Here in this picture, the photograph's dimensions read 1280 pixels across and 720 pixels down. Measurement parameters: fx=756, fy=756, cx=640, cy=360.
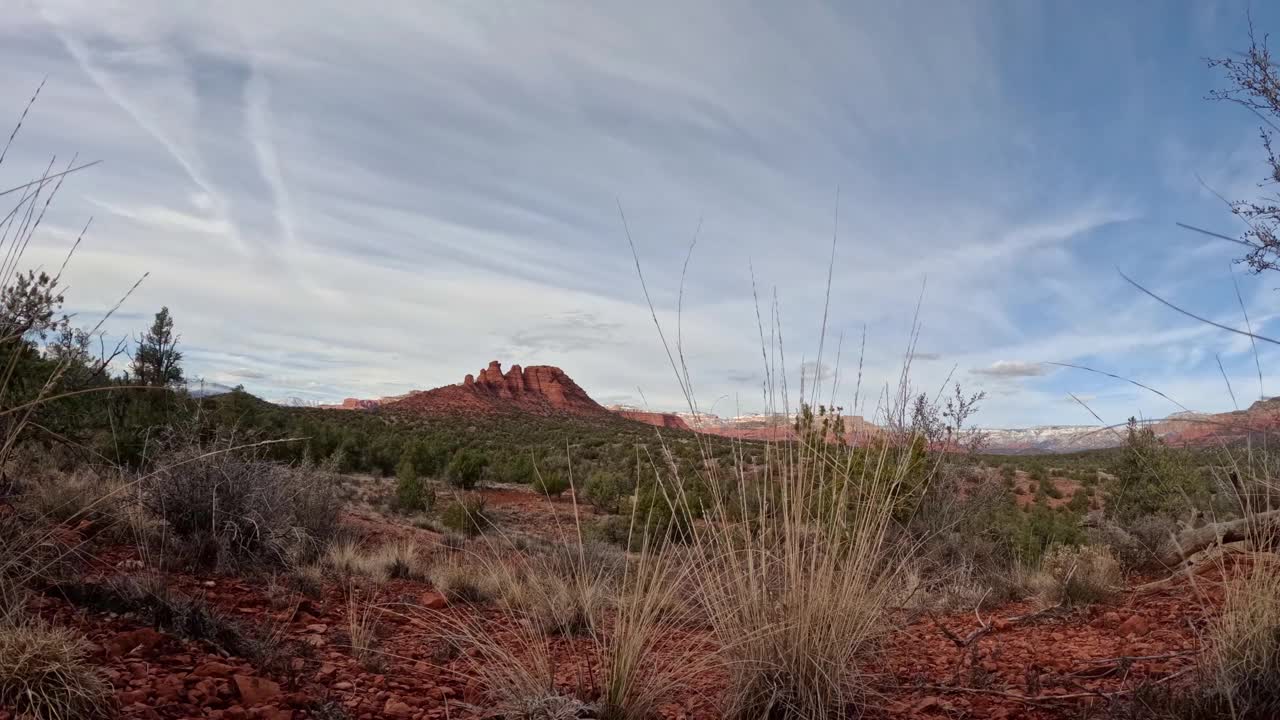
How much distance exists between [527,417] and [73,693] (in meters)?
55.0

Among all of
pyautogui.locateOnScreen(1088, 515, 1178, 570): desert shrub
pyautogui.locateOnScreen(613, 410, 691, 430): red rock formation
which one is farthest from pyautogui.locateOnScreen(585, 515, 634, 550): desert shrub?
pyautogui.locateOnScreen(613, 410, 691, 430): red rock formation

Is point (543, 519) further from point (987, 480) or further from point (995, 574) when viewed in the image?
point (995, 574)

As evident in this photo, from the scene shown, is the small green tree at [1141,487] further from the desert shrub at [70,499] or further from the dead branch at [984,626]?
the desert shrub at [70,499]

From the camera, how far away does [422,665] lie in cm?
405

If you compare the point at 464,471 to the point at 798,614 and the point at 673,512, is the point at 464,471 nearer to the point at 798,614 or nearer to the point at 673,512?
the point at 673,512

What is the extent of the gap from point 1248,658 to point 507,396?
254 feet

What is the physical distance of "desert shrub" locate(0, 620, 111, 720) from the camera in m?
2.59

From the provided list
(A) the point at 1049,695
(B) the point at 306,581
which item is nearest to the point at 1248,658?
(A) the point at 1049,695

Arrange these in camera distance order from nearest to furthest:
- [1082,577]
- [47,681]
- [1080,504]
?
1. [47,681]
2. [1082,577]
3. [1080,504]

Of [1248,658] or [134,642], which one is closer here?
[1248,658]

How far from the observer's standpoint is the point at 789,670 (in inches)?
125

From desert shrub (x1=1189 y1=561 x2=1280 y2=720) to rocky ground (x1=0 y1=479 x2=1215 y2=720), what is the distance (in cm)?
15

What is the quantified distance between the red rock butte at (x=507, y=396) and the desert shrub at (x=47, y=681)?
46654mm

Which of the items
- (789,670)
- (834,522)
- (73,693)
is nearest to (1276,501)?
(834,522)
